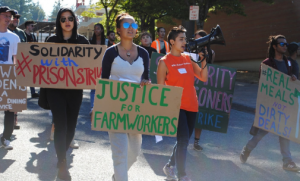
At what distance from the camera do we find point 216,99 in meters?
6.85

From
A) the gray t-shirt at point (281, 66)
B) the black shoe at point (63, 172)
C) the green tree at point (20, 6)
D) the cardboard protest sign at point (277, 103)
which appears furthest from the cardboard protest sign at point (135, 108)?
the green tree at point (20, 6)

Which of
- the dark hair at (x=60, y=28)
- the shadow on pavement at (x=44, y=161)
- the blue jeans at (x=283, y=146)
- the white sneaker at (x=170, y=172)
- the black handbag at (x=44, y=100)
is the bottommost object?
the shadow on pavement at (x=44, y=161)

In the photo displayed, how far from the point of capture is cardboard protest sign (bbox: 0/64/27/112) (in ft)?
19.7

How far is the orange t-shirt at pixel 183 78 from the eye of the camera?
4.57 metres

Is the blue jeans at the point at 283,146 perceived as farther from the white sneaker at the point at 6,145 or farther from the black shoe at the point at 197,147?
the white sneaker at the point at 6,145

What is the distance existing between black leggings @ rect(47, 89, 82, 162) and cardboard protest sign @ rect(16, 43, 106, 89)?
0.34 ft

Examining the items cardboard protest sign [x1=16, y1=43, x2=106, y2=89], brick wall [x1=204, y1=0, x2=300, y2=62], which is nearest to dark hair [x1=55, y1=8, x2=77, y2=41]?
cardboard protest sign [x1=16, y1=43, x2=106, y2=89]

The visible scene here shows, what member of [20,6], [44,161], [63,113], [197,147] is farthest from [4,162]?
[20,6]

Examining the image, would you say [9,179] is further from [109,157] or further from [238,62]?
[238,62]

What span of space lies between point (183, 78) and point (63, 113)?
→ 139 centimetres

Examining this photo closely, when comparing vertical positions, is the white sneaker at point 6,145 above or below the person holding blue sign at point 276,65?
below

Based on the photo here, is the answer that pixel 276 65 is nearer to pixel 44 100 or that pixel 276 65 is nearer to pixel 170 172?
pixel 170 172

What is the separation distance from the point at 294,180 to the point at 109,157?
238 centimetres

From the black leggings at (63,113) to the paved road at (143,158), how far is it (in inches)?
15.5
